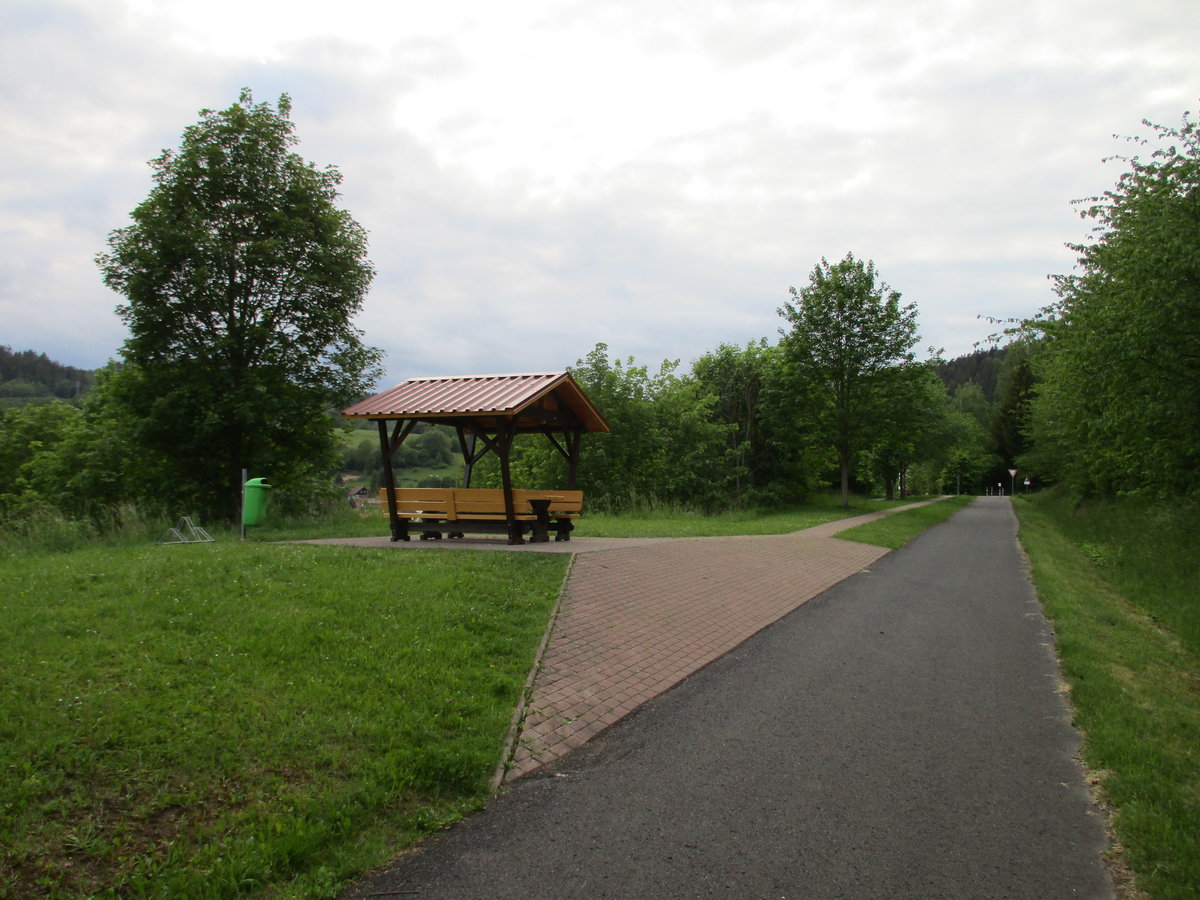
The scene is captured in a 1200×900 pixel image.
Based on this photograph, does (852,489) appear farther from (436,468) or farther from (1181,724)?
(1181,724)

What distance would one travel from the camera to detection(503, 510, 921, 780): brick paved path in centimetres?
532

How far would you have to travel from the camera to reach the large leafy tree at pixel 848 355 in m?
27.2

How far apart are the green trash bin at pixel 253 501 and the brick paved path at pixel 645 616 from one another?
20.1ft

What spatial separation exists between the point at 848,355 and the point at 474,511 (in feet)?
64.1

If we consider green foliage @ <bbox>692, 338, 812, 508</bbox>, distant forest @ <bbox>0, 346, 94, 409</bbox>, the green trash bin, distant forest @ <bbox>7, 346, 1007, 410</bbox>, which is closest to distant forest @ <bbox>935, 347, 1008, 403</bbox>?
distant forest @ <bbox>7, 346, 1007, 410</bbox>

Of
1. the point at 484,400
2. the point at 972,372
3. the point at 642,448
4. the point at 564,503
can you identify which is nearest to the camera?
the point at 484,400

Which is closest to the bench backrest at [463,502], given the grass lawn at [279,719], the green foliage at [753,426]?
the grass lawn at [279,719]

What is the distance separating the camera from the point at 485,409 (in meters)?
11.2

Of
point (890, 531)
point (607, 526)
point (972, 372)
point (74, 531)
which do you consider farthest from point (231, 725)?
point (972, 372)

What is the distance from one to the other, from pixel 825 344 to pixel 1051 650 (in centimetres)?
2149

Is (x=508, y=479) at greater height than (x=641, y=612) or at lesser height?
greater

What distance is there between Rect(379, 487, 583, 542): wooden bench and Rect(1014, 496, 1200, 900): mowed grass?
7.46 metres

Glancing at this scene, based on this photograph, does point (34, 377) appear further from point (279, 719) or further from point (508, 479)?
point (279, 719)

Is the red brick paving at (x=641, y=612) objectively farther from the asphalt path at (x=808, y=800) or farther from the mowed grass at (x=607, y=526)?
the mowed grass at (x=607, y=526)
